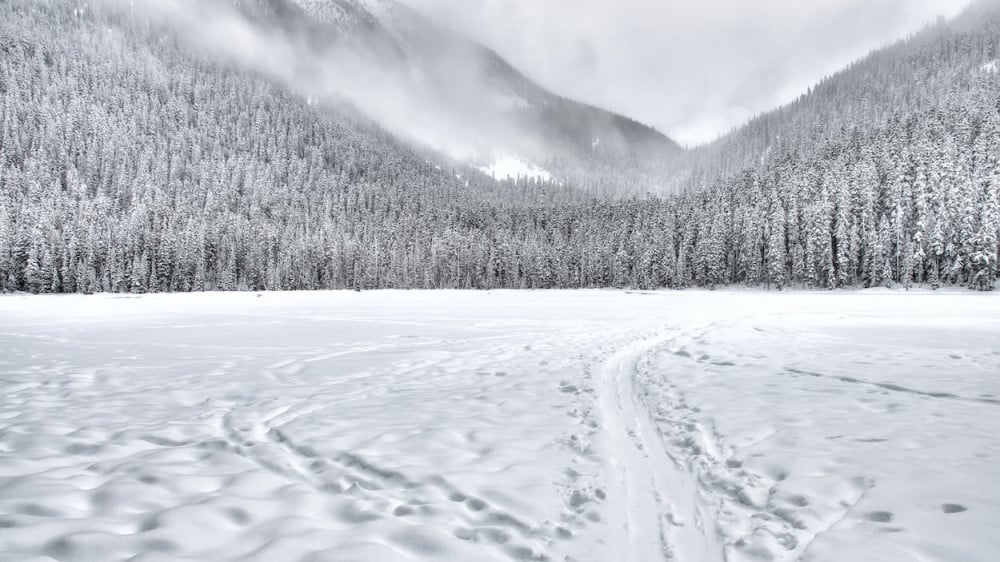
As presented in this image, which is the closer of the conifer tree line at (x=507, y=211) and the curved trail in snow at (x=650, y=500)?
the curved trail in snow at (x=650, y=500)

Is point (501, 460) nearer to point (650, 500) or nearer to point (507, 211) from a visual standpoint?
point (650, 500)

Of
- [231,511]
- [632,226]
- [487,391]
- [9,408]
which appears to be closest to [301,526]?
[231,511]

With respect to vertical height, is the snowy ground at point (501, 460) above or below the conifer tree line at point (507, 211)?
below

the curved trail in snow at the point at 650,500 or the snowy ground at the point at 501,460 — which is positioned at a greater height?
the snowy ground at the point at 501,460

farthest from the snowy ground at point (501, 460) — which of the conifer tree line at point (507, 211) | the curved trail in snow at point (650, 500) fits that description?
the conifer tree line at point (507, 211)

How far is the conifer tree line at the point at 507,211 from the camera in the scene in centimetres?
6494

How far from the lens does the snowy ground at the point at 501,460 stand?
3.32m

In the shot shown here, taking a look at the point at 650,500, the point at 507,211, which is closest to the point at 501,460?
the point at 650,500

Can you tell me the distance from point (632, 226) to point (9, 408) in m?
117

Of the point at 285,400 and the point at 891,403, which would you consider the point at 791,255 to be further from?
the point at 285,400

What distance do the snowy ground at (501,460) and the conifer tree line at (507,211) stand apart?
221ft

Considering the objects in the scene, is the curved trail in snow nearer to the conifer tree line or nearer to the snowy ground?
the snowy ground

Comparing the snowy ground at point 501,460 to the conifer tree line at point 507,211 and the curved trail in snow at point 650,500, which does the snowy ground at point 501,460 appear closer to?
the curved trail in snow at point 650,500

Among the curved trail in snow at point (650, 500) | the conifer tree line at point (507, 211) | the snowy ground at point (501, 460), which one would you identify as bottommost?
the curved trail in snow at point (650, 500)
